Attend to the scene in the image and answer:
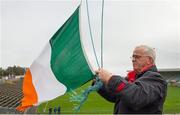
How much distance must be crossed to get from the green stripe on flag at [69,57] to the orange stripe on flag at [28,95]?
8.0 inches

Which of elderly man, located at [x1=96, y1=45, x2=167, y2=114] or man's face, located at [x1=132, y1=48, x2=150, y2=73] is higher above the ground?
man's face, located at [x1=132, y1=48, x2=150, y2=73]

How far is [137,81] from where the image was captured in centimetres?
289

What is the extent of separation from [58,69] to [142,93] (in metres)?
0.83

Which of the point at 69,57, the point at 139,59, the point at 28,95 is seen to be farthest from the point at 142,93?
the point at 28,95

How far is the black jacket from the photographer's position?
2.77 meters

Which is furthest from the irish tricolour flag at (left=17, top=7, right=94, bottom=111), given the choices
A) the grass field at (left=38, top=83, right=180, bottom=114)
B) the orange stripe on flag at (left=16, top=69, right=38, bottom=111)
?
the grass field at (left=38, top=83, right=180, bottom=114)

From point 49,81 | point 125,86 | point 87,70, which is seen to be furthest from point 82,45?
point 125,86

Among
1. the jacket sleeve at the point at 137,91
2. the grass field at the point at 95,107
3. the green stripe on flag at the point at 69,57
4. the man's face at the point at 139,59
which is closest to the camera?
the jacket sleeve at the point at 137,91

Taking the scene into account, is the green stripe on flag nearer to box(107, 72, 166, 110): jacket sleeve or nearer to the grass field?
box(107, 72, 166, 110): jacket sleeve

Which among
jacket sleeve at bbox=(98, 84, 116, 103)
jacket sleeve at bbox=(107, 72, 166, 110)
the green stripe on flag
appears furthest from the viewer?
the green stripe on flag

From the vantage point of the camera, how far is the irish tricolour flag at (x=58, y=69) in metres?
3.29

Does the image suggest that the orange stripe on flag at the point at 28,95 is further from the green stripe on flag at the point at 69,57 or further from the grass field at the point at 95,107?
the grass field at the point at 95,107

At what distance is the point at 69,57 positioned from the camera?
3.31m

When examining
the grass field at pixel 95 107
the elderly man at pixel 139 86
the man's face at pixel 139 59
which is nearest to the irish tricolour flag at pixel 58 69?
the elderly man at pixel 139 86
